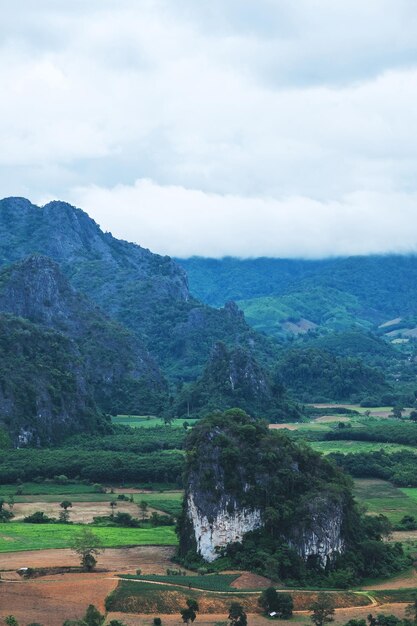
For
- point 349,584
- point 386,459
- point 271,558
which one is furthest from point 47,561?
point 386,459

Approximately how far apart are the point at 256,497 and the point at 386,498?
32062 millimetres

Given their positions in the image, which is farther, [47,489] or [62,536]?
[47,489]

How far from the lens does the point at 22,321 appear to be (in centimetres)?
16862

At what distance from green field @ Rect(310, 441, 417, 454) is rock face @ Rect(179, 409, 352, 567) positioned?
49.5m

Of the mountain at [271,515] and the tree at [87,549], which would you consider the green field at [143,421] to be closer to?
the mountain at [271,515]

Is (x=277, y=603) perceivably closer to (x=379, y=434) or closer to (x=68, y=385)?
(x=379, y=434)

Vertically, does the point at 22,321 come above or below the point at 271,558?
above

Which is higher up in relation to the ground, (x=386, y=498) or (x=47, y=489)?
(x=47, y=489)

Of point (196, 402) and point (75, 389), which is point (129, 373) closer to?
point (196, 402)

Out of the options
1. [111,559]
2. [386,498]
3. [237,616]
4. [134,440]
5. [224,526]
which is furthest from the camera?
[134,440]

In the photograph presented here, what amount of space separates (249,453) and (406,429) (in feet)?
242

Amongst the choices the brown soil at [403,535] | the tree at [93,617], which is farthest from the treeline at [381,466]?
the tree at [93,617]

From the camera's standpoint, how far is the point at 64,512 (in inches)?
4006

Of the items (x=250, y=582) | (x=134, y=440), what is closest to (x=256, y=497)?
(x=250, y=582)
